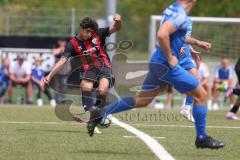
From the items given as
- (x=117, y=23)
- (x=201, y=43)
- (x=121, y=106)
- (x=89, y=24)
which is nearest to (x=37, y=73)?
(x=89, y=24)

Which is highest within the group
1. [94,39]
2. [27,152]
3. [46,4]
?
[94,39]

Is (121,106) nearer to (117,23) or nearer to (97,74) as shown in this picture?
(117,23)

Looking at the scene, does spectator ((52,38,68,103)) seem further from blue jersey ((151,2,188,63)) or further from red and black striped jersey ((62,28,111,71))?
blue jersey ((151,2,188,63))

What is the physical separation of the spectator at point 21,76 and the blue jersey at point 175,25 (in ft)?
43.6

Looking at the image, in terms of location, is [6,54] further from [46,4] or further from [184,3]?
[46,4]

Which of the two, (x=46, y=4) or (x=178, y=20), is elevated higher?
(x=178, y=20)

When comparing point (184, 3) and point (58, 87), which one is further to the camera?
point (58, 87)

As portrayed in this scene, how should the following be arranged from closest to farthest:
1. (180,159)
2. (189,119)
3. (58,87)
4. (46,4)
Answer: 1. (180,159)
2. (189,119)
3. (58,87)
4. (46,4)

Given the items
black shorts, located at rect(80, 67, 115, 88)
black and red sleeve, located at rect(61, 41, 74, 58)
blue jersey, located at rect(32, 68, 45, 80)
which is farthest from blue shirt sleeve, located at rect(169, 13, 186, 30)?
blue jersey, located at rect(32, 68, 45, 80)

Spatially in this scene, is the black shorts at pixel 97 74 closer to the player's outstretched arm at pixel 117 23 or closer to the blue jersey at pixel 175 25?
the player's outstretched arm at pixel 117 23

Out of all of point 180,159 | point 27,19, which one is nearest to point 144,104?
point 180,159

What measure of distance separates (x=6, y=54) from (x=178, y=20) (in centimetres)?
1526

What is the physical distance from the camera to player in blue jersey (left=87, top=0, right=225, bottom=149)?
841 cm

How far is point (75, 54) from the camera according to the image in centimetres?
1149
